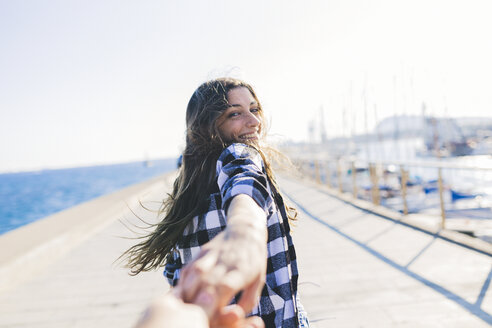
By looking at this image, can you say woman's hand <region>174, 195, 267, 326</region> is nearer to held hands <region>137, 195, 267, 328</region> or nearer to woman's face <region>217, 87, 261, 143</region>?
held hands <region>137, 195, 267, 328</region>

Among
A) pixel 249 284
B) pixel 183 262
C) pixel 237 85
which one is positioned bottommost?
pixel 183 262

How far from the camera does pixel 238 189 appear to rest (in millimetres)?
785

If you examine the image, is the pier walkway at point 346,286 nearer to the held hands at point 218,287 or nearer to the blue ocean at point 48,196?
the held hands at point 218,287

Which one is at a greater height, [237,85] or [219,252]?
[237,85]

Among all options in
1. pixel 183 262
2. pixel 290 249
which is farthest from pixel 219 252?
pixel 183 262

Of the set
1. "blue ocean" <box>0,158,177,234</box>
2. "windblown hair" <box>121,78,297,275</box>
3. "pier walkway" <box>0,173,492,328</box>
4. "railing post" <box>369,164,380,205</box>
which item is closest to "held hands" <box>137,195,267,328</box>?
"windblown hair" <box>121,78,297,275</box>

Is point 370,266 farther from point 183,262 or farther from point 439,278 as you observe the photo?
point 183,262

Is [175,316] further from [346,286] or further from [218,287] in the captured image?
[346,286]

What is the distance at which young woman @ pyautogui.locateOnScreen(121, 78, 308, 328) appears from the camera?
428mm

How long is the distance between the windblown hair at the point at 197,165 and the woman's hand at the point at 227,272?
522 mm

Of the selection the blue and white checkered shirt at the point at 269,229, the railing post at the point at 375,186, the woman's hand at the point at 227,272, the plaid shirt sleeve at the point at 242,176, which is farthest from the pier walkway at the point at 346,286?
the railing post at the point at 375,186

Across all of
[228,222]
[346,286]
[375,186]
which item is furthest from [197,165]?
[375,186]

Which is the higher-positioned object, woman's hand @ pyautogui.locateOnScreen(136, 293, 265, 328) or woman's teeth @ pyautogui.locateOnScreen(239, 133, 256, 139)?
woman's teeth @ pyautogui.locateOnScreen(239, 133, 256, 139)

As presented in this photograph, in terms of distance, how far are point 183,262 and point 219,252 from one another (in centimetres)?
75
